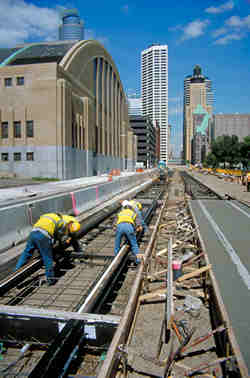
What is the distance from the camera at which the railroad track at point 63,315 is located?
3997mm

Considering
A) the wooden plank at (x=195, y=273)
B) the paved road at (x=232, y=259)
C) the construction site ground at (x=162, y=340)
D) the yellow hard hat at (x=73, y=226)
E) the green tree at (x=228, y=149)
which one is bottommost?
the construction site ground at (x=162, y=340)

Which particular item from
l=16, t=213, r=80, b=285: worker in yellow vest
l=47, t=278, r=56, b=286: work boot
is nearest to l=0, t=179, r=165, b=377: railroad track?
l=47, t=278, r=56, b=286: work boot

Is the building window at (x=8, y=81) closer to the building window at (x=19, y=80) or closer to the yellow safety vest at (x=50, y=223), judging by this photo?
the building window at (x=19, y=80)

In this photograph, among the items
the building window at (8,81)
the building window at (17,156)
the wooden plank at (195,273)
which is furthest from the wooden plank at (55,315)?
the building window at (8,81)

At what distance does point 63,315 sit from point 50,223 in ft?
8.24

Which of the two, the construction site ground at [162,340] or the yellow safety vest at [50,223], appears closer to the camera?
the construction site ground at [162,340]

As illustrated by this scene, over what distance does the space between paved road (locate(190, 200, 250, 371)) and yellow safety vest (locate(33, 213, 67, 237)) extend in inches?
142

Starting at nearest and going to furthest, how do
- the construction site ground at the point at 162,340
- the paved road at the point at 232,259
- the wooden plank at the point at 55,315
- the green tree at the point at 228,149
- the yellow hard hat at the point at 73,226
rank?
the construction site ground at the point at 162,340 < the wooden plank at the point at 55,315 < the paved road at the point at 232,259 < the yellow hard hat at the point at 73,226 < the green tree at the point at 228,149

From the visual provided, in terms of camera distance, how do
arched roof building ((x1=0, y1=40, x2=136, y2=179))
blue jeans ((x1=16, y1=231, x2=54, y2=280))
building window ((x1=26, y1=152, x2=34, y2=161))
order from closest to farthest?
1. blue jeans ((x1=16, y1=231, x2=54, y2=280))
2. arched roof building ((x1=0, y1=40, x2=136, y2=179))
3. building window ((x1=26, y1=152, x2=34, y2=161))

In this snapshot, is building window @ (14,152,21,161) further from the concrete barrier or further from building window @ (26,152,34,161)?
the concrete barrier

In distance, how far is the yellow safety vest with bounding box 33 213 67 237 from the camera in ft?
21.6

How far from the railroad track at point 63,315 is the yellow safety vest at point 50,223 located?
45.3 inches

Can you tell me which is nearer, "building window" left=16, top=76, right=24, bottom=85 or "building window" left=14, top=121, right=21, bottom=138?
"building window" left=16, top=76, right=24, bottom=85

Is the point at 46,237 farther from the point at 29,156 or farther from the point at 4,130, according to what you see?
the point at 4,130
